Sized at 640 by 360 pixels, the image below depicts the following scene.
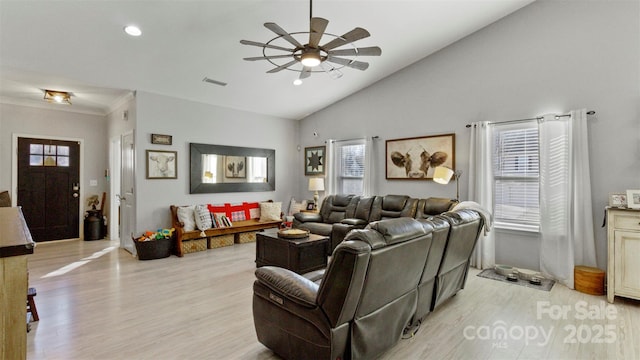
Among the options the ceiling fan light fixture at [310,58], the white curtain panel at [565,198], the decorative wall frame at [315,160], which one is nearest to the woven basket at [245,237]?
the decorative wall frame at [315,160]

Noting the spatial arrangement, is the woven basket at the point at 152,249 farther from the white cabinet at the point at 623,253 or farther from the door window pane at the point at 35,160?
the white cabinet at the point at 623,253

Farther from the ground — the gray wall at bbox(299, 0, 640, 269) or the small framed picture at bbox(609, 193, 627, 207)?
the gray wall at bbox(299, 0, 640, 269)

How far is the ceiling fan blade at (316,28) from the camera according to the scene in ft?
7.91

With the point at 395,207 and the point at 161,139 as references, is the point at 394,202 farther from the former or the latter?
the point at 161,139

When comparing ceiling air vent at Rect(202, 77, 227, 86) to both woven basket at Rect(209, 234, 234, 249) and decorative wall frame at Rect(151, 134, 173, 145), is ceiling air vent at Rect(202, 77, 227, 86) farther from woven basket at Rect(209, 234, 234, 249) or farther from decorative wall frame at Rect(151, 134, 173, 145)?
woven basket at Rect(209, 234, 234, 249)

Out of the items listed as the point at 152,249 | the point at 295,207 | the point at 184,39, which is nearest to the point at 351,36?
the point at 184,39

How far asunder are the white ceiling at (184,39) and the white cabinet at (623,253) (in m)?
3.08

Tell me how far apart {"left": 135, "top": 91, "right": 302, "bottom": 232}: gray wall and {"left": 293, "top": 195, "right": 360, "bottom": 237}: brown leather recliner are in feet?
5.27

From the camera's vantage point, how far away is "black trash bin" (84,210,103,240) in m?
6.19

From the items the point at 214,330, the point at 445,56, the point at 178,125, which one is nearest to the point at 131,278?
the point at 214,330

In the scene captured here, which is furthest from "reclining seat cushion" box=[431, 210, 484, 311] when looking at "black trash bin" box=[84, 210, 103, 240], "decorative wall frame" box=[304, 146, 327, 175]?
"black trash bin" box=[84, 210, 103, 240]

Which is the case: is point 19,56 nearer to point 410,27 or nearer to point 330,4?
point 330,4

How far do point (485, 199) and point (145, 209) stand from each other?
555cm

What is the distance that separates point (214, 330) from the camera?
103 inches
